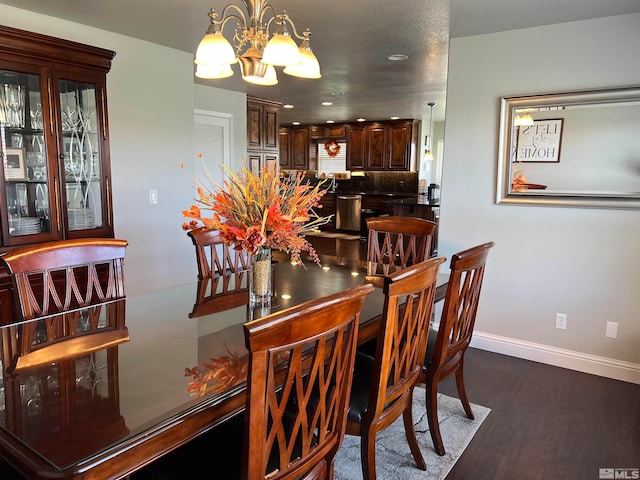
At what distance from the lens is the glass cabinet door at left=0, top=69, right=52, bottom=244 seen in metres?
2.70

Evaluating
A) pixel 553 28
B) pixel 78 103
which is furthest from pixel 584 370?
pixel 78 103

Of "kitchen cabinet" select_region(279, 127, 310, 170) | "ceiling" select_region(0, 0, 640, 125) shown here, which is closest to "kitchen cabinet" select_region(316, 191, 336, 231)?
"kitchen cabinet" select_region(279, 127, 310, 170)

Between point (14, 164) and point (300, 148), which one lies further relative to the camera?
point (300, 148)

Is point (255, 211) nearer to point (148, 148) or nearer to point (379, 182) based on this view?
point (148, 148)

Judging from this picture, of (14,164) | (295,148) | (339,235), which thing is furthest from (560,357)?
(295,148)

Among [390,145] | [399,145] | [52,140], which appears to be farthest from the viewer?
[390,145]

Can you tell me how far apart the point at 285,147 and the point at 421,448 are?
8922mm

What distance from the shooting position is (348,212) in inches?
378

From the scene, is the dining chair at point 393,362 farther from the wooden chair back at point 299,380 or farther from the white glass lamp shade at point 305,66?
the white glass lamp shade at point 305,66

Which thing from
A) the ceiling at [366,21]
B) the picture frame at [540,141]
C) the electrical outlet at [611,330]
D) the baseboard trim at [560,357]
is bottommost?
the baseboard trim at [560,357]

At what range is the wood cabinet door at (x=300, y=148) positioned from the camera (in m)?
10.2

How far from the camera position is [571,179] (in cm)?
312

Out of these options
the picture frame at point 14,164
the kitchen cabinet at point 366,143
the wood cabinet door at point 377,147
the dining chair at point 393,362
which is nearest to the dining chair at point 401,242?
the dining chair at point 393,362

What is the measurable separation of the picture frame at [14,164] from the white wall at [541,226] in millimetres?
2948
